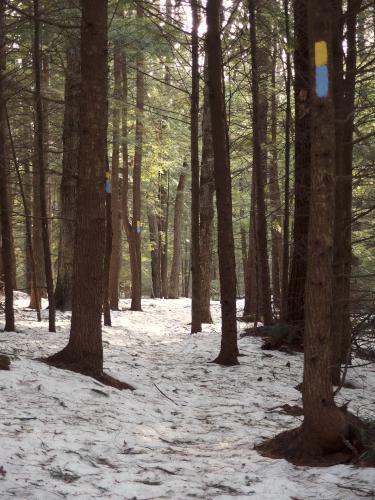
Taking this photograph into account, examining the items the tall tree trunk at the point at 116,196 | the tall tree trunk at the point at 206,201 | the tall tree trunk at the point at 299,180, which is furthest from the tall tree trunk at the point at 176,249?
the tall tree trunk at the point at 299,180

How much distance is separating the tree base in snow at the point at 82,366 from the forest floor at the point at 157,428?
0.85ft

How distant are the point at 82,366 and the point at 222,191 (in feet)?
12.0

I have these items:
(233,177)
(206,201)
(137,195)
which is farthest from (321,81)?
(137,195)

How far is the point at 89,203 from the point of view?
688 cm

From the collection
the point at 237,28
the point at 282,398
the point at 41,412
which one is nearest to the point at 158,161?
the point at 237,28

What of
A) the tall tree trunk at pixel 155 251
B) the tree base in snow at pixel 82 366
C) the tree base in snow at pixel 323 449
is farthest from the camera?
the tall tree trunk at pixel 155 251

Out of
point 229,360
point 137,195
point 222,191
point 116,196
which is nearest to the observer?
point 222,191

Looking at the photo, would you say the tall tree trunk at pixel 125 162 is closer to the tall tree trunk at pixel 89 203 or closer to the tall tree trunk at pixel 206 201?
the tall tree trunk at pixel 206 201

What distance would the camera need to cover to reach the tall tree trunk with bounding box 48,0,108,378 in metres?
6.84

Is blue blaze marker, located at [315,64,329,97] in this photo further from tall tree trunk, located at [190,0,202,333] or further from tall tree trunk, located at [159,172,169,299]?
tall tree trunk, located at [159,172,169,299]

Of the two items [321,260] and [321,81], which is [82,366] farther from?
[321,81]

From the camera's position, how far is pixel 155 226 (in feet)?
98.4

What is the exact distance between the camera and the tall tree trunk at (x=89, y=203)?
684 centimetres

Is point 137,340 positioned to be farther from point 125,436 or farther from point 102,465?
point 102,465
